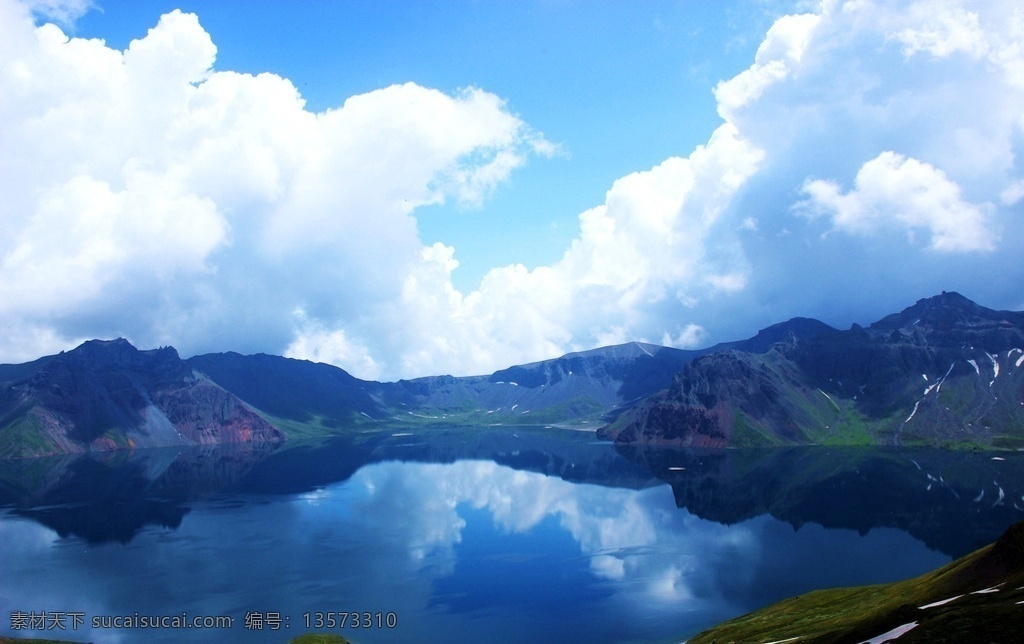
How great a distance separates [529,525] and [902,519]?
10840 cm

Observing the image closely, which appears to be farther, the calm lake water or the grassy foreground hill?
the calm lake water

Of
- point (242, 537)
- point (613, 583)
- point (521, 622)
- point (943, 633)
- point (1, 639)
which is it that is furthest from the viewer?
point (242, 537)

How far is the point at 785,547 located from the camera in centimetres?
16088

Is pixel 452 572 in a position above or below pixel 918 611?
below

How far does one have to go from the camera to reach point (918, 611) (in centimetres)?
5775

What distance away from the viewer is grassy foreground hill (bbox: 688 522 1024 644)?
48.5 metres

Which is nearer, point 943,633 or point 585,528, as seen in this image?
point 943,633

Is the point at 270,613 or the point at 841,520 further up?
the point at 270,613

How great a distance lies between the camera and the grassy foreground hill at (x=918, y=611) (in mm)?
48531

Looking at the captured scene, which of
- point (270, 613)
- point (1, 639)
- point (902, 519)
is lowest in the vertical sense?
point (902, 519)

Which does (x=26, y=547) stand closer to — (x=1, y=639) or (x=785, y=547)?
(x=1, y=639)

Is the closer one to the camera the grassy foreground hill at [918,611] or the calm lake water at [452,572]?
the grassy foreground hill at [918,611]

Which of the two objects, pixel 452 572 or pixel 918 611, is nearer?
pixel 918 611

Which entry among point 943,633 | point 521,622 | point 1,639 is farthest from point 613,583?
point 1,639
